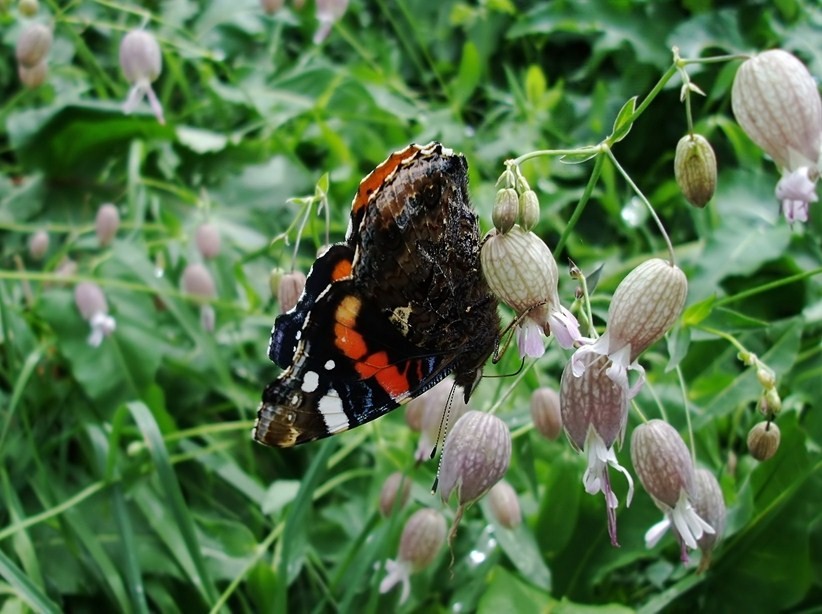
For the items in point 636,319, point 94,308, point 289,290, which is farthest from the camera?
point 94,308

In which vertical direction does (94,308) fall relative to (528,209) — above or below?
below

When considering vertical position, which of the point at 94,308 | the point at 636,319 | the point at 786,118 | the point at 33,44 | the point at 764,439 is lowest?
the point at 764,439

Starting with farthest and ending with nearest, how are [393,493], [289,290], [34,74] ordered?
[34,74] < [393,493] < [289,290]

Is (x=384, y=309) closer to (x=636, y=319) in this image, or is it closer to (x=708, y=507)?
(x=636, y=319)

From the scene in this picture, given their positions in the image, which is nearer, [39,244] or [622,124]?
[622,124]

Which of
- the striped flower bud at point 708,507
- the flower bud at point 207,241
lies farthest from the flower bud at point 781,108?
the flower bud at point 207,241

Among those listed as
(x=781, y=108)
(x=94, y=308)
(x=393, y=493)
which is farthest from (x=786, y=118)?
(x=94, y=308)

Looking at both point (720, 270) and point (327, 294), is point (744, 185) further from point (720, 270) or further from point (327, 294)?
point (327, 294)

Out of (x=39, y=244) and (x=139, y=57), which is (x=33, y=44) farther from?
(x=39, y=244)
